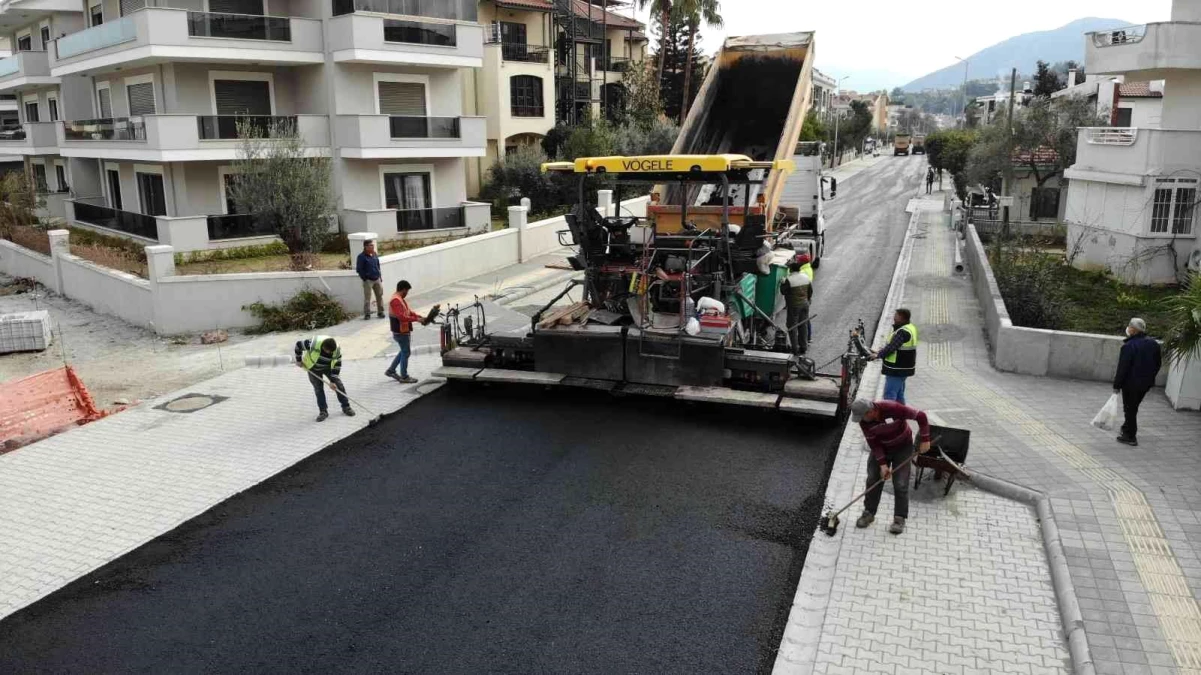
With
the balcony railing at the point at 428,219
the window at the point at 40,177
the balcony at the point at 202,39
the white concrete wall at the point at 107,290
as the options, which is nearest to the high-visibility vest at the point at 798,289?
the white concrete wall at the point at 107,290

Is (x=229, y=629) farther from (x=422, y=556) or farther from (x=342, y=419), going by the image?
(x=342, y=419)

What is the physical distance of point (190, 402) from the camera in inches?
491

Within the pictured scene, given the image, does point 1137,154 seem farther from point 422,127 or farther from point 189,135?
point 189,135

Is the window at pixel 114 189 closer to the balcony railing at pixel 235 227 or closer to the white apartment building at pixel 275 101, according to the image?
the white apartment building at pixel 275 101

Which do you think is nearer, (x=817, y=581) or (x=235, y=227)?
(x=817, y=581)

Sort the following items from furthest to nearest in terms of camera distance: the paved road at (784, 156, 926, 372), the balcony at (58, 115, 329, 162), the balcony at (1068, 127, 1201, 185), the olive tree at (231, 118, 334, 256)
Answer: the balcony at (58, 115, 329, 162)
the olive tree at (231, 118, 334, 256)
the balcony at (1068, 127, 1201, 185)
the paved road at (784, 156, 926, 372)

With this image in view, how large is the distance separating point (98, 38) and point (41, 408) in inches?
706

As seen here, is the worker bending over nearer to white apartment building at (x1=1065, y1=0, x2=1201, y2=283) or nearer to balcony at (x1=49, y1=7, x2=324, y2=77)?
white apartment building at (x1=1065, y1=0, x2=1201, y2=283)

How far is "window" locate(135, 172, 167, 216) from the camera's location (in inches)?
1022

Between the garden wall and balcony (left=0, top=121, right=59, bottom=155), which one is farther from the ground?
balcony (left=0, top=121, right=59, bottom=155)

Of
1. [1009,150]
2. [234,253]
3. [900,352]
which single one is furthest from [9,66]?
[900,352]

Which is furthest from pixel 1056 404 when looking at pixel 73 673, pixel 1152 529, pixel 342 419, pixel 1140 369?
pixel 73 673

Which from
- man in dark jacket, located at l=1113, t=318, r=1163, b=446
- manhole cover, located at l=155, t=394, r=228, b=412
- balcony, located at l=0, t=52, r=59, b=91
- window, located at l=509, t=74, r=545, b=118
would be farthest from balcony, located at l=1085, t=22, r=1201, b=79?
balcony, located at l=0, t=52, r=59, b=91

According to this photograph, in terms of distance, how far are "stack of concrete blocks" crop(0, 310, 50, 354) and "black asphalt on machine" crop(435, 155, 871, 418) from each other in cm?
921
